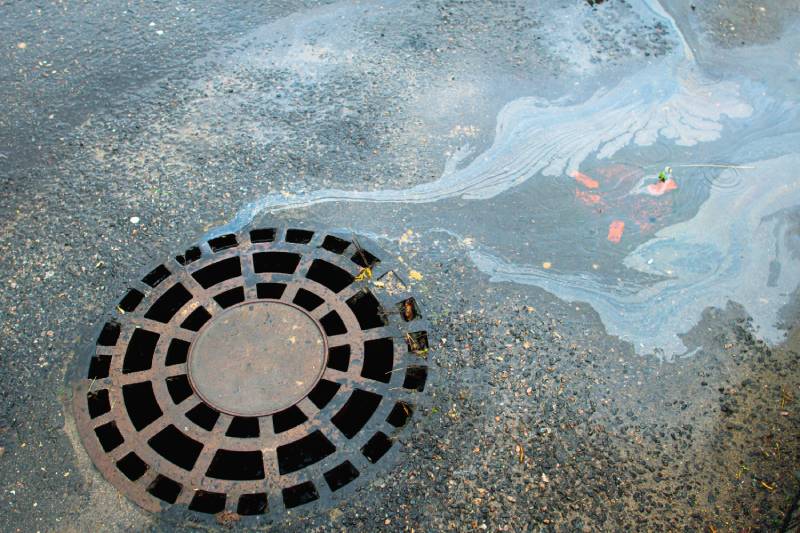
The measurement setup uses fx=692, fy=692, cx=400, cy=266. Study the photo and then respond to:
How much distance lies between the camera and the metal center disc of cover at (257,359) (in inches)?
101

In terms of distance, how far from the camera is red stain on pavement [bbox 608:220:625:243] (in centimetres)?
304

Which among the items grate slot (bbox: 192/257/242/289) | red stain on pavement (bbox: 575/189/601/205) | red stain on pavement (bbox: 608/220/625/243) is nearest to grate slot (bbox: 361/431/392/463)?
A: grate slot (bbox: 192/257/242/289)

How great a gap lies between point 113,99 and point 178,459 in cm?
194

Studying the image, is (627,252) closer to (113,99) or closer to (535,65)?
(535,65)

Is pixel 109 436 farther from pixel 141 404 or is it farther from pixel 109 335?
pixel 109 335

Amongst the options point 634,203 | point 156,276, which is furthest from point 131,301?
point 634,203

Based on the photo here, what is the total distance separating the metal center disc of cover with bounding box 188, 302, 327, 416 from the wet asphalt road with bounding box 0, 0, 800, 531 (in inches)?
17.1

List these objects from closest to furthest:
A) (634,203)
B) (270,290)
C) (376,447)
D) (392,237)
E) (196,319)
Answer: (376,447) < (196,319) < (270,290) < (392,237) < (634,203)

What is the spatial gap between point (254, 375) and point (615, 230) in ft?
5.48

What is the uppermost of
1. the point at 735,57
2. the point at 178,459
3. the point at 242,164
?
the point at 735,57

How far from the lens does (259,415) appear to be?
2521mm

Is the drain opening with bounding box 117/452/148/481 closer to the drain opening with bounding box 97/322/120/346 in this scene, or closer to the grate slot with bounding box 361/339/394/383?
the drain opening with bounding box 97/322/120/346

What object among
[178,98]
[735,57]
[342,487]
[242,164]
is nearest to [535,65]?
[735,57]

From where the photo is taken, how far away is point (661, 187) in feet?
10.5
